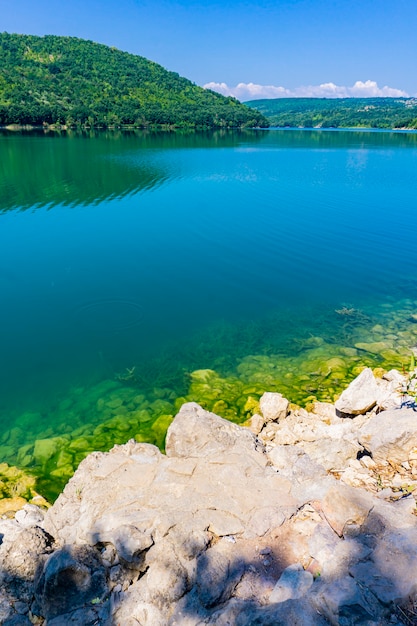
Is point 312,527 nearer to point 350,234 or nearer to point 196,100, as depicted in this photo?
point 350,234

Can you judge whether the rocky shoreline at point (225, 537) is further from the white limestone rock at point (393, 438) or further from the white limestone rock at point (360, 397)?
the white limestone rock at point (360, 397)

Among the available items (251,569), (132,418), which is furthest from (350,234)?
(251,569)

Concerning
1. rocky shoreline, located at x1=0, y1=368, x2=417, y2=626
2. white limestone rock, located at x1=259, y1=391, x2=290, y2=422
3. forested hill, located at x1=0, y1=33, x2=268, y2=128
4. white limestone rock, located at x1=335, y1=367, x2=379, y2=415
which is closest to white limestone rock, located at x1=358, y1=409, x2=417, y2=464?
rocky shoreline, located at x1=0, y1=368, x2=417, y2=626

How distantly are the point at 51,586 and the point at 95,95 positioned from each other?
181m

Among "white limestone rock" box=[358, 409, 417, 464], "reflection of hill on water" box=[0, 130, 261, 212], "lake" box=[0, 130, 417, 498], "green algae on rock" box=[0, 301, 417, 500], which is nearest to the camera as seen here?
"white limestone rock" box=[358, 409, 417, 464]

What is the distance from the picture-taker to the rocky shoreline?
5.01m

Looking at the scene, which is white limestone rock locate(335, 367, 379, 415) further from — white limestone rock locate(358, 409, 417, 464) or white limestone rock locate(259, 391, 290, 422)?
white limestone rock locate(358, 409, 417, 464)

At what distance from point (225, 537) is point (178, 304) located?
43.9 feet

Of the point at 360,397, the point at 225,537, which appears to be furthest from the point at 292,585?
the point at 360,397

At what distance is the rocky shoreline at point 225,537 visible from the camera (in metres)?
5.01

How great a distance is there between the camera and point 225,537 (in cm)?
623

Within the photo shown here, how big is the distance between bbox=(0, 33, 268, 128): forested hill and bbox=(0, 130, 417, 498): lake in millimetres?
102020

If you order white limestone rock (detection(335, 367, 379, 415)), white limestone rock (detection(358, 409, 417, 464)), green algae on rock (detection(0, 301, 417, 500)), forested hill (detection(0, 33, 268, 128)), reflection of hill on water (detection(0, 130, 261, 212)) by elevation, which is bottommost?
green algae on rock (detection(0, 301, 417, 500))

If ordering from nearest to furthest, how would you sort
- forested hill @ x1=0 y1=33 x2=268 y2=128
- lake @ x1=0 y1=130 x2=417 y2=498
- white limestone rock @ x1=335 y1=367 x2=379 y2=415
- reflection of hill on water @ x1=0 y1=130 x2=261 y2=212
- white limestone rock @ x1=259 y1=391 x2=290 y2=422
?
white limestone rock @ x1=335 y1=367 x2=379 y2=415, white limestone rock @ x1=259 y1=391 x2=290 y2=422, lake @ x1=0 y1=130 x2=417 y2=498, reflection of hill on water @ x1=0 y1=130 x2=261 y2=212, forested hill @ x1=0 y1=33 x2=268 y2=128
